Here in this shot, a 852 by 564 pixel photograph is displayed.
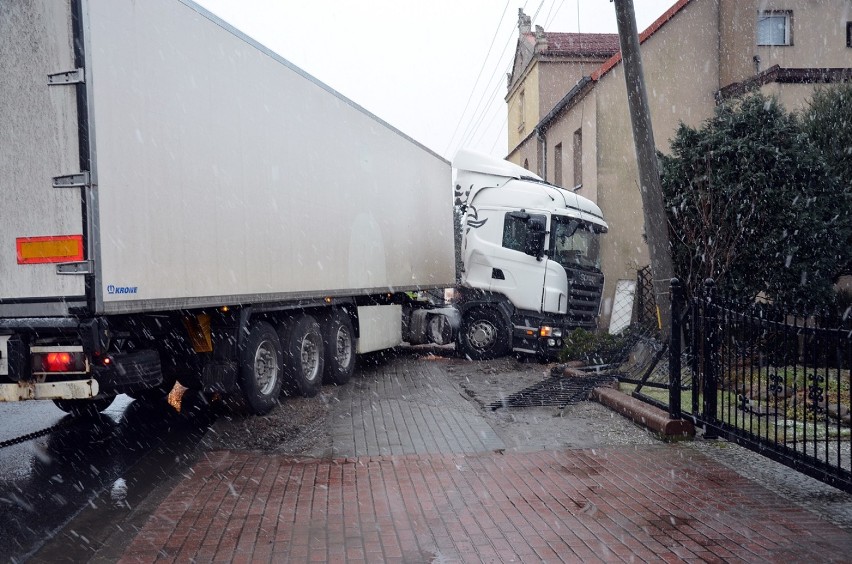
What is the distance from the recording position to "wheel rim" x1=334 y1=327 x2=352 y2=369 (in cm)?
1107

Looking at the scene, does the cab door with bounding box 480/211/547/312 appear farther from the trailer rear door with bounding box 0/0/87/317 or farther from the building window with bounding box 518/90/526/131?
the building window with bounding box 518/90/526/131

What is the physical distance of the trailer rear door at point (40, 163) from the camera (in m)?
5.71

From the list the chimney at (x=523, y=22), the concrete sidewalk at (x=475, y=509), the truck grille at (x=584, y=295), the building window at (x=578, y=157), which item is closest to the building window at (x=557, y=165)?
the building window at (x=578, y=157)

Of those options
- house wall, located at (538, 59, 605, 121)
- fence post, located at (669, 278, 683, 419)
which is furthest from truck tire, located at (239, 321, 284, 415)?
house wall, located at (538, 59, 605, 121)

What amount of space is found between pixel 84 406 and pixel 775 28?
19.3 meters

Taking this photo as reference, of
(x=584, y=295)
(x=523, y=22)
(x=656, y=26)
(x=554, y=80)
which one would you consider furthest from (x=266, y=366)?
(x=523, y=22)

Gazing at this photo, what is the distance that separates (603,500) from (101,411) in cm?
632

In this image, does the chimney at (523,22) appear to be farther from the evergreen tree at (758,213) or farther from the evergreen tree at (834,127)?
the evergreen tree at (758,213)

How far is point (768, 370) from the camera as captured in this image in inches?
241

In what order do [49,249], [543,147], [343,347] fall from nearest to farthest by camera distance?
1. [49,249]
2. [343,347]
3. [543,147]

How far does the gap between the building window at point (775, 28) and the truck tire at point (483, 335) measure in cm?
1178

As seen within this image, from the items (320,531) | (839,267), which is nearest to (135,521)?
(320,531)

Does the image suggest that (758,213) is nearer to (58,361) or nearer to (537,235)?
(537,235)

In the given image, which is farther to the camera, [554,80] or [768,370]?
[554,80]
